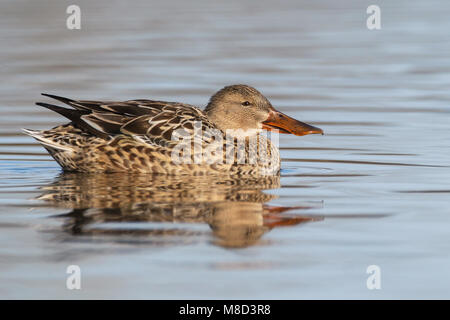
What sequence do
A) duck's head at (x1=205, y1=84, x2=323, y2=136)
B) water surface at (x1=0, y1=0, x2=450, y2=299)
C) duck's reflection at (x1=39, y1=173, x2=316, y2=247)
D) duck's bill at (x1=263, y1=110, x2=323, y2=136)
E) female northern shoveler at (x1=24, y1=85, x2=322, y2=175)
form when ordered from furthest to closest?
duck's bill at (x1=263, y1=110, x2=323, y2=136) → duck's head at (x1=205, y1=84, x2=323, y2=136) → female northern shoveler at (x1=24, y1=85, x2=322, y2=175) → duck's reflection at (x1=39, y1=173, x2=316, y2=247) → water surface at (x1=0, y1=0, x2=450, y2=299)

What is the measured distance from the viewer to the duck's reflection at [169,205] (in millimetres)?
7250

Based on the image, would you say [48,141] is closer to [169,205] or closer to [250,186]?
[250,186]

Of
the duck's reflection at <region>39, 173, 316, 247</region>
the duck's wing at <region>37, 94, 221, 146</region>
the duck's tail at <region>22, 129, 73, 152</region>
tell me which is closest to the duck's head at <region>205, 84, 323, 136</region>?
the duck's wing at <region>37, 94, 221, 146</region>

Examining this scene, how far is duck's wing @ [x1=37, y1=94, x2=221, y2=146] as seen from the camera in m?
9.83

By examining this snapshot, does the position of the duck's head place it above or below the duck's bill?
above

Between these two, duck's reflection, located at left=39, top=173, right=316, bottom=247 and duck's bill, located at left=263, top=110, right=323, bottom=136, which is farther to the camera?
duck's bill, located at left=263, top=110, right=323, bottom=136

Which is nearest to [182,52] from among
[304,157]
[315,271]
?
[304,157]

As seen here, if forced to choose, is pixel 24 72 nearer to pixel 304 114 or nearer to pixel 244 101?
pixel 304 114

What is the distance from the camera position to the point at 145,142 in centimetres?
985

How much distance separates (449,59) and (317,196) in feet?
32.3

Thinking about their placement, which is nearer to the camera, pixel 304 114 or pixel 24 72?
pixel 304 114

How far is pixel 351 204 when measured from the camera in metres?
8.27

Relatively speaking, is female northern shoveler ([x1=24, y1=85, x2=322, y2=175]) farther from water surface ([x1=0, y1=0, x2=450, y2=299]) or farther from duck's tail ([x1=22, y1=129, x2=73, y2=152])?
water surface ([x1=0, y1=0, x2=450, y2=299])

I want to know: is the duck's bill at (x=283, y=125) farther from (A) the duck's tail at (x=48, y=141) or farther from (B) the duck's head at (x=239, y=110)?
(A) the duck's tail at (x=48, y=141)
